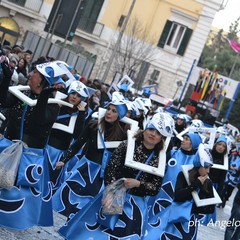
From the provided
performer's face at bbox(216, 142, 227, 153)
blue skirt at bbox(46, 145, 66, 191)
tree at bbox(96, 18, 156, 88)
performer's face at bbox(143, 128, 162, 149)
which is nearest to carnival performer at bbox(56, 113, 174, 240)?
performer's face at bbox(143, 128, 162, 149)

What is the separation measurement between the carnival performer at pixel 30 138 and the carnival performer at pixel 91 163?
3.97ft

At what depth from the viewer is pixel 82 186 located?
7.95 m

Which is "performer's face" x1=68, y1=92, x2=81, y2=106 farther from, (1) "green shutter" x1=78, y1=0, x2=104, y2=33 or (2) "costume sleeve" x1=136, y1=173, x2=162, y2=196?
(1) "green shutter" x1=78, y1=0, x2=104, y2=33

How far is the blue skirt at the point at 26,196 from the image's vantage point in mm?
6512

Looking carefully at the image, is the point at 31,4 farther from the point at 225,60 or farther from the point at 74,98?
the point at 74,98

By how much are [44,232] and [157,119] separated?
247 centimetres

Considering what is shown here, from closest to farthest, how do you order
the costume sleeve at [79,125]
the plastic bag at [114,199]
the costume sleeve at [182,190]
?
the plastic bag at [114,199], the costume sleeve at [182,190], the costume sleeve at [79,125]

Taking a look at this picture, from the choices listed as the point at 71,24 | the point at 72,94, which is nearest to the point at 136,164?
the point at 72,94

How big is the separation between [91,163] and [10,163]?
1.74 metres

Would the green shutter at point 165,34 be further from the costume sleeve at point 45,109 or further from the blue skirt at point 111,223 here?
the blue skirt at point 111,223

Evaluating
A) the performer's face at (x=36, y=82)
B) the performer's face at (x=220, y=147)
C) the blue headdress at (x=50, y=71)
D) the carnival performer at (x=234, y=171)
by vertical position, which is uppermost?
the blue headdress at (x=50, y=71)

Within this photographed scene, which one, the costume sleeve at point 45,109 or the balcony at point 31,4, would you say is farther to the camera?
the balcony at point 31,4

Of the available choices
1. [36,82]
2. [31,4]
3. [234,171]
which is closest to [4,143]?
[36,82]

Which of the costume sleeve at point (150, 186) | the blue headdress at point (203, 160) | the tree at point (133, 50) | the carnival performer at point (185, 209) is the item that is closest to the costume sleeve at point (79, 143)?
the carnival performer at point (185, 209)
